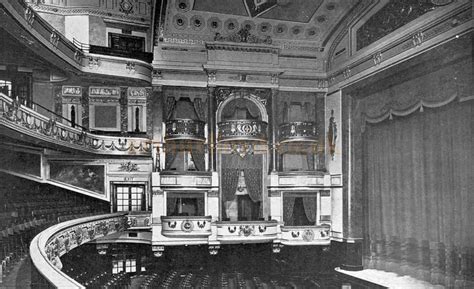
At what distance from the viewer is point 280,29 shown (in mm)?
12625

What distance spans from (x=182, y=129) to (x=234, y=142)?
1.56 meters

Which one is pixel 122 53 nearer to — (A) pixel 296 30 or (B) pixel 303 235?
Result: (A) pixel 296 30

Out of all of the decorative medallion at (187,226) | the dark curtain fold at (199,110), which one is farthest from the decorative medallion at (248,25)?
the decorative medallion at (187,226)

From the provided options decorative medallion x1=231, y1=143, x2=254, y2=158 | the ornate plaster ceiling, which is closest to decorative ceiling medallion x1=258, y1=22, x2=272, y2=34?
the ornate plaster ceiling

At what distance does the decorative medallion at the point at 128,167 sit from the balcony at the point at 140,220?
1.27 metres

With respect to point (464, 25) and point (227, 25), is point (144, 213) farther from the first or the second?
point (464, 25)

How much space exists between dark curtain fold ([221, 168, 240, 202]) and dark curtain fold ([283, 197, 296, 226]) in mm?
1583

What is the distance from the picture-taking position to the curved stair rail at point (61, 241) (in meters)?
3.60

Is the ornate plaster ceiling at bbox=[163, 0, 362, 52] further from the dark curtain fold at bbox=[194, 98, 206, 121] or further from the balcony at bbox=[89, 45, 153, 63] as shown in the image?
the dark curtain fold at bbox=[194, 98, 206, 121]

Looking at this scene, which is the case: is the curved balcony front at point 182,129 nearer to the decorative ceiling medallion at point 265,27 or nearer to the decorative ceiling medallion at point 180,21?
the decorative ceiling medallion at point 180,21

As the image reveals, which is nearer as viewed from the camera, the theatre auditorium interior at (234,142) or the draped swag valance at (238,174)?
the theatre auditorium interior at (234,142)

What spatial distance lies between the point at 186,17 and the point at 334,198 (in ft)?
22.1

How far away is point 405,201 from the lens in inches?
439

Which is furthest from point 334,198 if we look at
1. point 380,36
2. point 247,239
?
point 380,36
